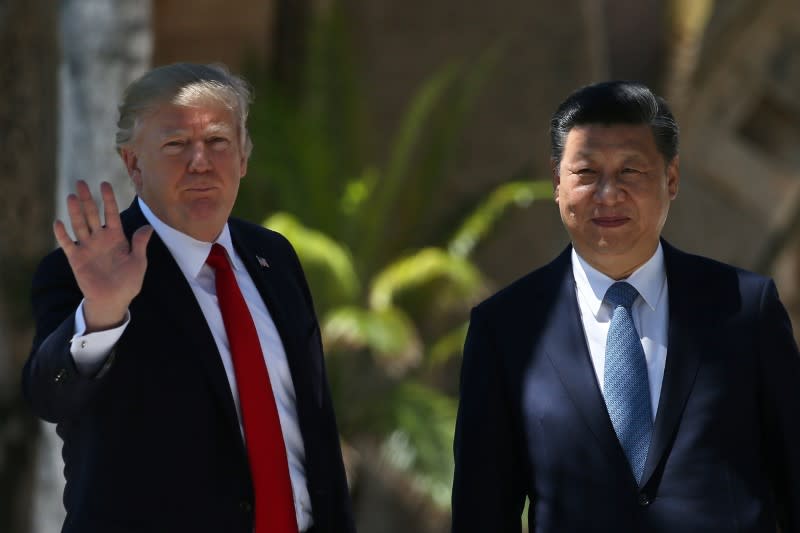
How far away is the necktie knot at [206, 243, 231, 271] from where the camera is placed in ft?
10.9

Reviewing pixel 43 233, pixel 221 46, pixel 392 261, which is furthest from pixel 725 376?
pixel 221 46

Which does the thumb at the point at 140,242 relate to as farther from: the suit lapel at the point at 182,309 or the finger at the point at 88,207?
the suit lapel at the point at 182,309

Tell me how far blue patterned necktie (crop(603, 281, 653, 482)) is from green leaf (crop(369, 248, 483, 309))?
186 inches

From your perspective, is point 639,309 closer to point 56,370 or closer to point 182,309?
point 182,309

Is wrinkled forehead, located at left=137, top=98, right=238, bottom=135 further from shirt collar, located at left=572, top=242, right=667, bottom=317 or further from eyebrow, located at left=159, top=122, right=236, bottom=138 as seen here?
shirt collar, located at left=572, top=242, right=667, bottom=317

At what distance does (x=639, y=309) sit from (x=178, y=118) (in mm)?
1086

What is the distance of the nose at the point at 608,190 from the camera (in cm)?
316

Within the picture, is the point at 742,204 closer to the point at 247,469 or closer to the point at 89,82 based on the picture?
the point at 89,82

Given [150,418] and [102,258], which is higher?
[102,258]

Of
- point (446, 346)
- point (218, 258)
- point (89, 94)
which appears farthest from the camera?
point (446, 346)

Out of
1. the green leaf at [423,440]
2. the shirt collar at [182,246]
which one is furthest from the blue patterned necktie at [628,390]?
the green leaf at [423,440]

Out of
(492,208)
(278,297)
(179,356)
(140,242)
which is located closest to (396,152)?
(492,208)

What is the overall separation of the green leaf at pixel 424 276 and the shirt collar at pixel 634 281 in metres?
4.62

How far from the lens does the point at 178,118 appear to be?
3.19 metres
